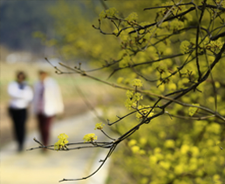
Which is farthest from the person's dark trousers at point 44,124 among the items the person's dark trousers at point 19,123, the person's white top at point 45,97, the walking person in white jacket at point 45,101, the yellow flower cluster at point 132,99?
the yellow flower cluster at point 132,99

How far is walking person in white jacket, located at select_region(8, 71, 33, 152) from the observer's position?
20.8ft

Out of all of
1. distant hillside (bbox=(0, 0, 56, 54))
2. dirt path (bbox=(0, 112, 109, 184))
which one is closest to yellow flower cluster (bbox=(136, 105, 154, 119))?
dirt path (bbox=(0, 112, 109, 184))

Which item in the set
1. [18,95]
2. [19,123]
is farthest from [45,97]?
[19,123]

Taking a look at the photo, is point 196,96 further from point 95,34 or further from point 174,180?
point 95,34

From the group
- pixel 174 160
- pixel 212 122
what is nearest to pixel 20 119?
pixel 174 160

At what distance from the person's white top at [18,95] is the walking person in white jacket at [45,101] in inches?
8.1

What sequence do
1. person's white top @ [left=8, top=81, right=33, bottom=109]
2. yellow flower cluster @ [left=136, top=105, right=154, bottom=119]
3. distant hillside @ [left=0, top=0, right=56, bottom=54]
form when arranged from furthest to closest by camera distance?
distant hillside @ [left=0, top=0, right=56, bottom=54]
person's white top @ [left=8, top=81, right=33, bottom=109]
yellow flower cluster @ [left=136, top=105, right=154, bottom=119]

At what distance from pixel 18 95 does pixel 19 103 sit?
0.64 ft

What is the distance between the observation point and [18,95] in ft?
20.7

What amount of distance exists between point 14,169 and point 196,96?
11.8 feet

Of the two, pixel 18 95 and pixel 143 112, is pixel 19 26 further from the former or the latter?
pixel 143 112

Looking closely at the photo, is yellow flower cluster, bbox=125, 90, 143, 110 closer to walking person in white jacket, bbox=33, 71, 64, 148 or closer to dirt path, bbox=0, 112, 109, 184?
dirt path, bbox=0, 112, 109, 184

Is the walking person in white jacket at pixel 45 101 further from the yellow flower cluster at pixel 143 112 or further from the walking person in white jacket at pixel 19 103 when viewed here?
the yellow flower cluster at pixel 143 112

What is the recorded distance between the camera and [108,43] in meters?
5.88
